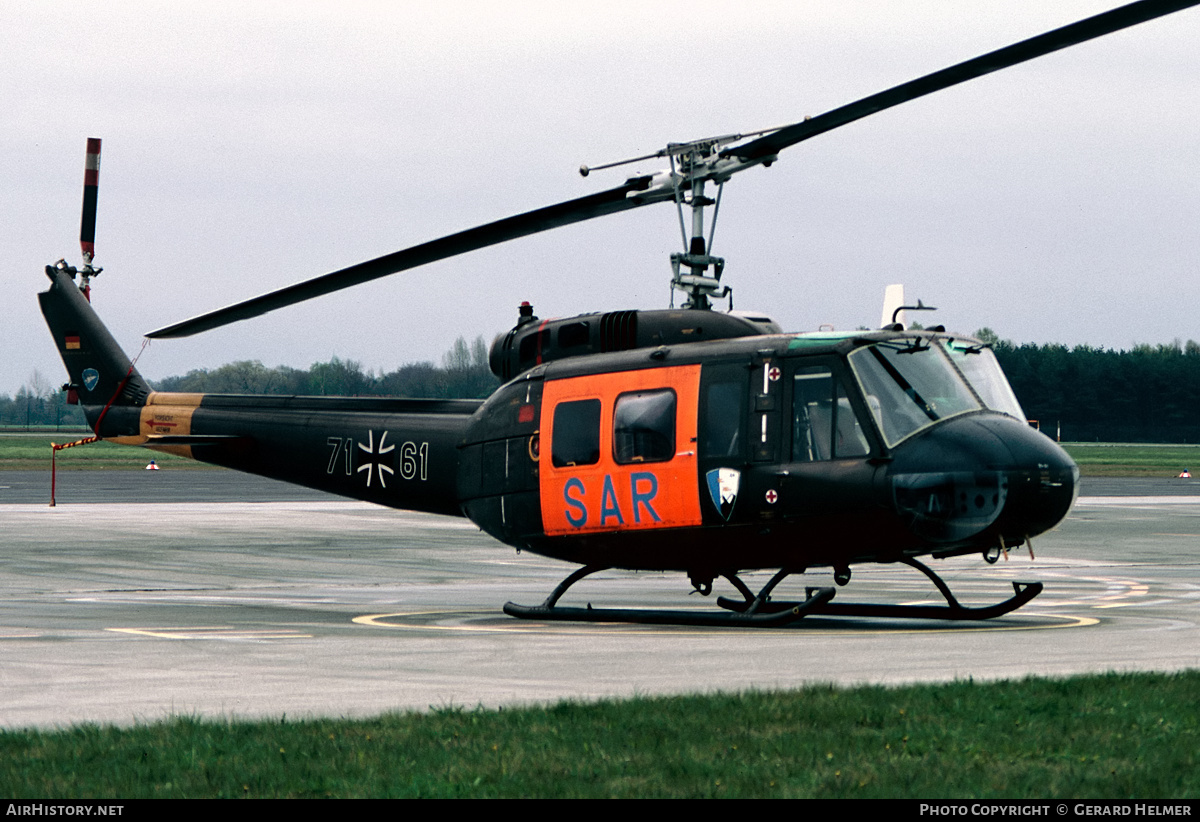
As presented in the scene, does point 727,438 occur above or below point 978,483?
above

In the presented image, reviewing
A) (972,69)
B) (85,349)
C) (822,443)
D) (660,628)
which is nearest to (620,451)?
(660,628)

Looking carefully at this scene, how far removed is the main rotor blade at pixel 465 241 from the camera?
1455 cm

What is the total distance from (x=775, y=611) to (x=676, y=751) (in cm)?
774

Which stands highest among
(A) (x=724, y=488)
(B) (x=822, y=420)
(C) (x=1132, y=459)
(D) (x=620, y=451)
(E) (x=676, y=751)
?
(B) (x=822, y=420)

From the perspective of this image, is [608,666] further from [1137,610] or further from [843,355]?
[1137,610]

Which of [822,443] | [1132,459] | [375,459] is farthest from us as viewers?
[1132,459]

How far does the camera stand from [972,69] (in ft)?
37.7

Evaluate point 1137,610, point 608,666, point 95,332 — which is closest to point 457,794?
point 608,666

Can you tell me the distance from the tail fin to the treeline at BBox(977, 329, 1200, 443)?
444 ft

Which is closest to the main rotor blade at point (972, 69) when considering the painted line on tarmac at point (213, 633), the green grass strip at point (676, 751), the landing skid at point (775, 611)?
the landing skid at point (775, 611)

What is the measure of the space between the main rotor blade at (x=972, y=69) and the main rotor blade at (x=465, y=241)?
152 centimetres

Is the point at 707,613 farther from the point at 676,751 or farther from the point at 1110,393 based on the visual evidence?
the point at 1110,393

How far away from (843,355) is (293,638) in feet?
18.3

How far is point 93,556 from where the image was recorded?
83.6 feet
